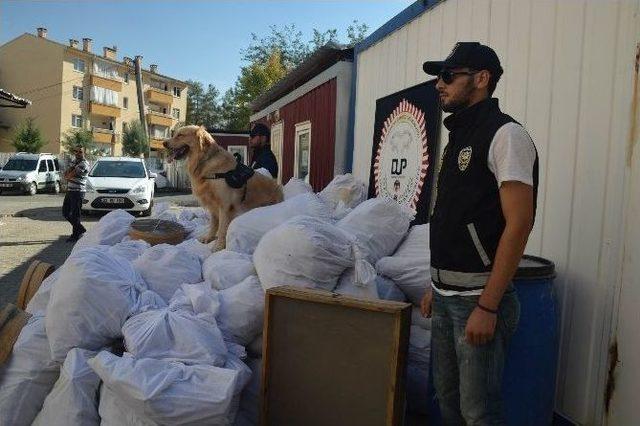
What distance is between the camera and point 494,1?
11.8 ft

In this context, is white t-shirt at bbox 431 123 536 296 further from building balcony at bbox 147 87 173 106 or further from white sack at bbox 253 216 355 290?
building balcony at bbox 147 87 173 106

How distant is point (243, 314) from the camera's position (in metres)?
2.71

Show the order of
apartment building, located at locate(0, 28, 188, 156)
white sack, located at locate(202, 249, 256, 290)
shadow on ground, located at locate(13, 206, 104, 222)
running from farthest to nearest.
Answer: apartment building, located at locate(0, 28, 188, 156) < shadow on ground, located at locate(13, 206, 104, 222) < white sack, located at locate(202, 249, 256, 290)

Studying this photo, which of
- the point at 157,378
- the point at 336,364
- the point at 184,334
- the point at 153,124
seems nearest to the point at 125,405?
the point at 157,378

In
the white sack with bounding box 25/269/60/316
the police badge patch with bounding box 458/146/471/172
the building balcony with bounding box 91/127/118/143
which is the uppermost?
the building balcony with bounding box 91/127/118/143

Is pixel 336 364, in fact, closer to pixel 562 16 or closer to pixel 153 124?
pixel 562 16

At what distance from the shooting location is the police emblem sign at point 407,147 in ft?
15.1

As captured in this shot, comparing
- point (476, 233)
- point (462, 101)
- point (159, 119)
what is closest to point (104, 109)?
point (159, 119)

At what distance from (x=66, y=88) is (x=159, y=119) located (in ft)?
40.0

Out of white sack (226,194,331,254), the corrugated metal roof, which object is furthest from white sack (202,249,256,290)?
the corrugated metal roof

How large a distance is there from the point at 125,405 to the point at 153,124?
2179 inches

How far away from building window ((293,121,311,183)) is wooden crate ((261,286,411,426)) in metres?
6.62

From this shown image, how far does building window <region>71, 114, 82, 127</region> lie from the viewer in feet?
144

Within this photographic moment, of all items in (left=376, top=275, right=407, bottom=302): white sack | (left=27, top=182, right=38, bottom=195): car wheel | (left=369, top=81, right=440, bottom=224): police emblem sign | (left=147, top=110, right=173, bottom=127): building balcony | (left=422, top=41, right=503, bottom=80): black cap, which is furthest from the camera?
(left=147, top=110, right=173, bottom=127): building balcony
